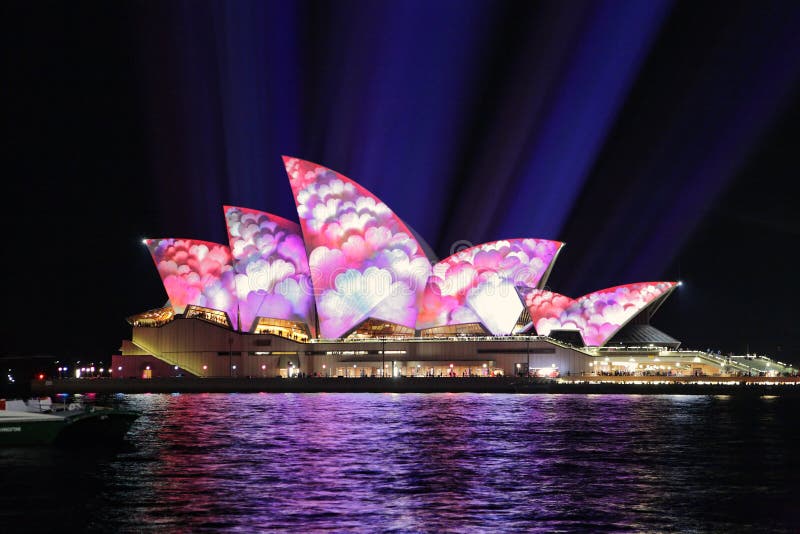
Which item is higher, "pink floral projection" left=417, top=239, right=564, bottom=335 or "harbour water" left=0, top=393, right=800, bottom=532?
"pink floral projection" left=417, top=239, right=564, bottom=335

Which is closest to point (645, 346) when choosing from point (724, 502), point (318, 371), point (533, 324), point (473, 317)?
point (533, 324)

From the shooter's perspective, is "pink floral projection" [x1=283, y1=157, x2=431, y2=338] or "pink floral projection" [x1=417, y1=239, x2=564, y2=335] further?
"pink floral projection" [x1=417, y1=239, x2=564, y2=335]

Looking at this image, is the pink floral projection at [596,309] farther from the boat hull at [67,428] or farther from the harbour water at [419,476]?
the boat hull at [67,428]

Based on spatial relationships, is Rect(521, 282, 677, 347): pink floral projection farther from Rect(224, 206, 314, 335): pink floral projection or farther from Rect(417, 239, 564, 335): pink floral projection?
Rect(224, 206, 314, 335): pink floral projection

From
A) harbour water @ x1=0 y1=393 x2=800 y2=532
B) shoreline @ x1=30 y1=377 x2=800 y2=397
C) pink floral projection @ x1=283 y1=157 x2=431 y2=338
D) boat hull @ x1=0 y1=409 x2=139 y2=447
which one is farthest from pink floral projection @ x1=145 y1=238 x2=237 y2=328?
boat hull @ x1=0 y1=409 x2=139 y2=447

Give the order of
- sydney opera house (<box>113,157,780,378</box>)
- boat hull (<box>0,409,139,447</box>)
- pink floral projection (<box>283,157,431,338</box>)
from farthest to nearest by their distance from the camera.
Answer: sydney opera house (<box>113,157,780,378</box>)
pink floral projection (<box>283,157,431,338</box>)
boat hull (<box>0,409,139,447</box>)

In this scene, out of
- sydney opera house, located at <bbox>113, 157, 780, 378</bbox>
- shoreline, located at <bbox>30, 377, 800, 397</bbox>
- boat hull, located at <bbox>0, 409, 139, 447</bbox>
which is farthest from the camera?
sydney opera house, located at <bbox>113, 157, 780, 378</bbox>

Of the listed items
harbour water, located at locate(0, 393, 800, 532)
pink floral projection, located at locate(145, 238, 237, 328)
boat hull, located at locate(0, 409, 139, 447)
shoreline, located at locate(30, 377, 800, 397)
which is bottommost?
harbour water, located at locate(0, 393, 800, 532)

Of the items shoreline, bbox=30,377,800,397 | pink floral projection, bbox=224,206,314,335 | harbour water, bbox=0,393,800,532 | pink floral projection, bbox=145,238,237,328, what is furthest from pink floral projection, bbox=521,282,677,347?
harbour water, bbox=0,393,800,532
